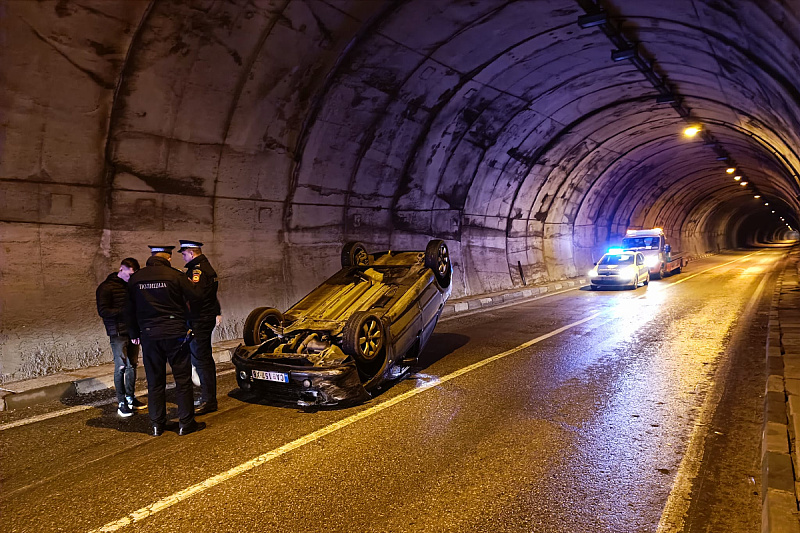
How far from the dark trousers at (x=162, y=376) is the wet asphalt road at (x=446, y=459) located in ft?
0.87

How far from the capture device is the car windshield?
19.0m

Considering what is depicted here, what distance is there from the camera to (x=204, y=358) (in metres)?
5.93

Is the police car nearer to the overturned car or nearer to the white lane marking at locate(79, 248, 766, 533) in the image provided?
the overturned car

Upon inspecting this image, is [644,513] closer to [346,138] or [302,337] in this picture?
[302,337]

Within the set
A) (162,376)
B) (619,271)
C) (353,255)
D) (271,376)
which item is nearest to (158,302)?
(162,376)

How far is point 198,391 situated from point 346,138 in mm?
6369

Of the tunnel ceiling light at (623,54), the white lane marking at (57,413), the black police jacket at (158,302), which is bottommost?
the white lane marking at (57,413)

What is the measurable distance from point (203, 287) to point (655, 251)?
71.7ft

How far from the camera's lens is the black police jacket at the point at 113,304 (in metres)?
5.95

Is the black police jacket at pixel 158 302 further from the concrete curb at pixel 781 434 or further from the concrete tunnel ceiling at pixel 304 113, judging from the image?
the concrete curb at pixel 781 434

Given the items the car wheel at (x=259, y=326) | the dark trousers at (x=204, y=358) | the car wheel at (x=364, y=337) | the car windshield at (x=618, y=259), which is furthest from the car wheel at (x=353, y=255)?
the car windshield at (x=618, y=259)

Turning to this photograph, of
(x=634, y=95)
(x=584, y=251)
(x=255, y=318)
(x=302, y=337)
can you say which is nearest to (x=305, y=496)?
(x=302, y=337)

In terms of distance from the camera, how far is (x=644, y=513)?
3588mm

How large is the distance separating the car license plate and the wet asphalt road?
0.39 meters
